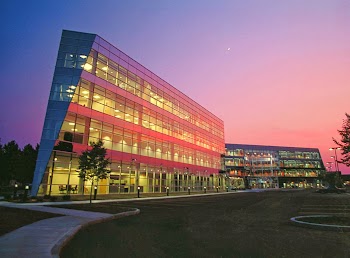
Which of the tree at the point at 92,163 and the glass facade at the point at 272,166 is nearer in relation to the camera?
the tree at the point at 92,163

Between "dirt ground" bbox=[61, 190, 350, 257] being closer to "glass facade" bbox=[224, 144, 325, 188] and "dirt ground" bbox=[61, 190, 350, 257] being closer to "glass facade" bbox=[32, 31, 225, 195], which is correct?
"glass facade" bbox=[32, 31, 225, 195]

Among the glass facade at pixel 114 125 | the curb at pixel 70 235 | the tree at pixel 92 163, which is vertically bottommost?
the curb at pixel 70 235

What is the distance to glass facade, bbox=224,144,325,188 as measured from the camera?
122188 millimetres

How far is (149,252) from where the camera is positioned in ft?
24.3

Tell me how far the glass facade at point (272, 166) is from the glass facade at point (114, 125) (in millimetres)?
62640

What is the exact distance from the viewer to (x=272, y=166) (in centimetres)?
12444

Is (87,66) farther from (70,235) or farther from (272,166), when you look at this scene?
(272,166)

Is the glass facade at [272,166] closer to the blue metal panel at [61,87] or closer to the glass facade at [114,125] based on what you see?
the glass facade at [114,125]

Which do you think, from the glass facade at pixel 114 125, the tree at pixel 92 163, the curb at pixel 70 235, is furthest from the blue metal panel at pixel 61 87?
the curb at pixel 70 235

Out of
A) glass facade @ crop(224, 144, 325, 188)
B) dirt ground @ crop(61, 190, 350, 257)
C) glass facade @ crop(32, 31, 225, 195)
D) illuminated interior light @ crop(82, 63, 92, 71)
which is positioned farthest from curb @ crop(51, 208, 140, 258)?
glass facade @ crop(224, 144, 325, 188)

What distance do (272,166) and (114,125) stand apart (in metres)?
102

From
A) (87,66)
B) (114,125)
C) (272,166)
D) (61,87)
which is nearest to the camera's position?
(61,87)

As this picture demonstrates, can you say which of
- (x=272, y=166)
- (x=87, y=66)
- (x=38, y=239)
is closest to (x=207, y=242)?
(x=38, y=239)

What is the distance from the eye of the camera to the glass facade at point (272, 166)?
12219 centimetres
